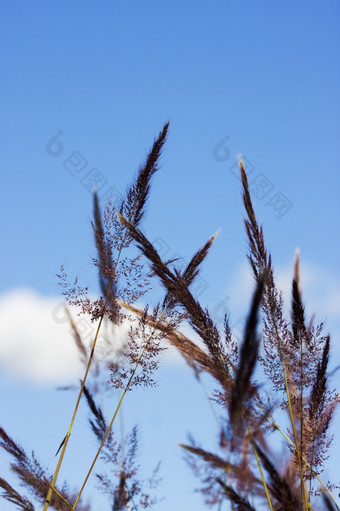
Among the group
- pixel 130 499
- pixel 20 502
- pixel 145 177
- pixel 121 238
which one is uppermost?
pixel 145 177

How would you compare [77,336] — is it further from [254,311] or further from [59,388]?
[254,311]

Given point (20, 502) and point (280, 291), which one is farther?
point (280, 291)

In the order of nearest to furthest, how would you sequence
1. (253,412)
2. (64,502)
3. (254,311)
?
(254,311) → (253,412) → (64,502)

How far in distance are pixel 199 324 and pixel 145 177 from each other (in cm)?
64

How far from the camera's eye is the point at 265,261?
6.25 ft

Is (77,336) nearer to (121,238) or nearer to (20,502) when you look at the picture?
(121,238)

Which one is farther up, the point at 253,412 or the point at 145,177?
the point at 145,177

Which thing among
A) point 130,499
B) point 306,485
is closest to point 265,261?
point 306,485

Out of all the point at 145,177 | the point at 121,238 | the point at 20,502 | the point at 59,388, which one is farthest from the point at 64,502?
the point at 145,177

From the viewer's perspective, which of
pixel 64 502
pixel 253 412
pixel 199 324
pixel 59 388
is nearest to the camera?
pixel 253 412

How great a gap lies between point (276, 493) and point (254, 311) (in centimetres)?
38

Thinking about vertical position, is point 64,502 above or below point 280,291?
below

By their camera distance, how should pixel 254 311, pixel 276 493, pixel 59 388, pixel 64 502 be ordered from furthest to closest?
pixel 59 388
pixel 64 502
pixel 254 311
pixel 276 493

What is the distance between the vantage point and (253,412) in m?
1.51
